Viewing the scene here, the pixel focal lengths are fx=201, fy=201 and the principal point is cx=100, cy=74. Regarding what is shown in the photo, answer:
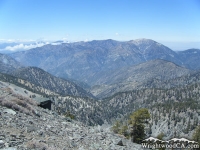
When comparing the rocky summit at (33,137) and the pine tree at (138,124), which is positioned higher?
the rocky summit at (33,137)

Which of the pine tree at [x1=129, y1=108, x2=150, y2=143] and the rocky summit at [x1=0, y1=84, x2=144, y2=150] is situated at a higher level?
the rocky summit at [x1=0, y1=84, x2=144, y2=150]

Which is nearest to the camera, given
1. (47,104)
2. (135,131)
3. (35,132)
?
(35,132)

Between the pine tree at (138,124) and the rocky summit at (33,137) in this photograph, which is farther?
the pine tree at (138,124)

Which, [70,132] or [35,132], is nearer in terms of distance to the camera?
[35,132]

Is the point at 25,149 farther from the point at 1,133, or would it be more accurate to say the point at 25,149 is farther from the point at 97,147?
the point at 97,147

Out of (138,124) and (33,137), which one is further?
(138,124)

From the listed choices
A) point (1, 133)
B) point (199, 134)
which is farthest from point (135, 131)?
point (1, 133)

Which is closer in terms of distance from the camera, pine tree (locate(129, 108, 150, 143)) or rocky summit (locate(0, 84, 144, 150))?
rocky summit (locate(0, 84, 144, 150))

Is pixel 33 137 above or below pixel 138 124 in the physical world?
above

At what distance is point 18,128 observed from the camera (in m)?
19.2

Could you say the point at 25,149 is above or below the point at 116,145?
above

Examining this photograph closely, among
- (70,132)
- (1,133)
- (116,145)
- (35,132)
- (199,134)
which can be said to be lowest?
(199,134)

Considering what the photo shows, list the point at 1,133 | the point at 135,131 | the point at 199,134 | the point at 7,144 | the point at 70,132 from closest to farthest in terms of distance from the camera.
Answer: the point at 7,144 < the point at 1,133 < the point at 70,132 < the point at 135,131 < the point at 199,134

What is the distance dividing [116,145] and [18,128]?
41.2 feet
